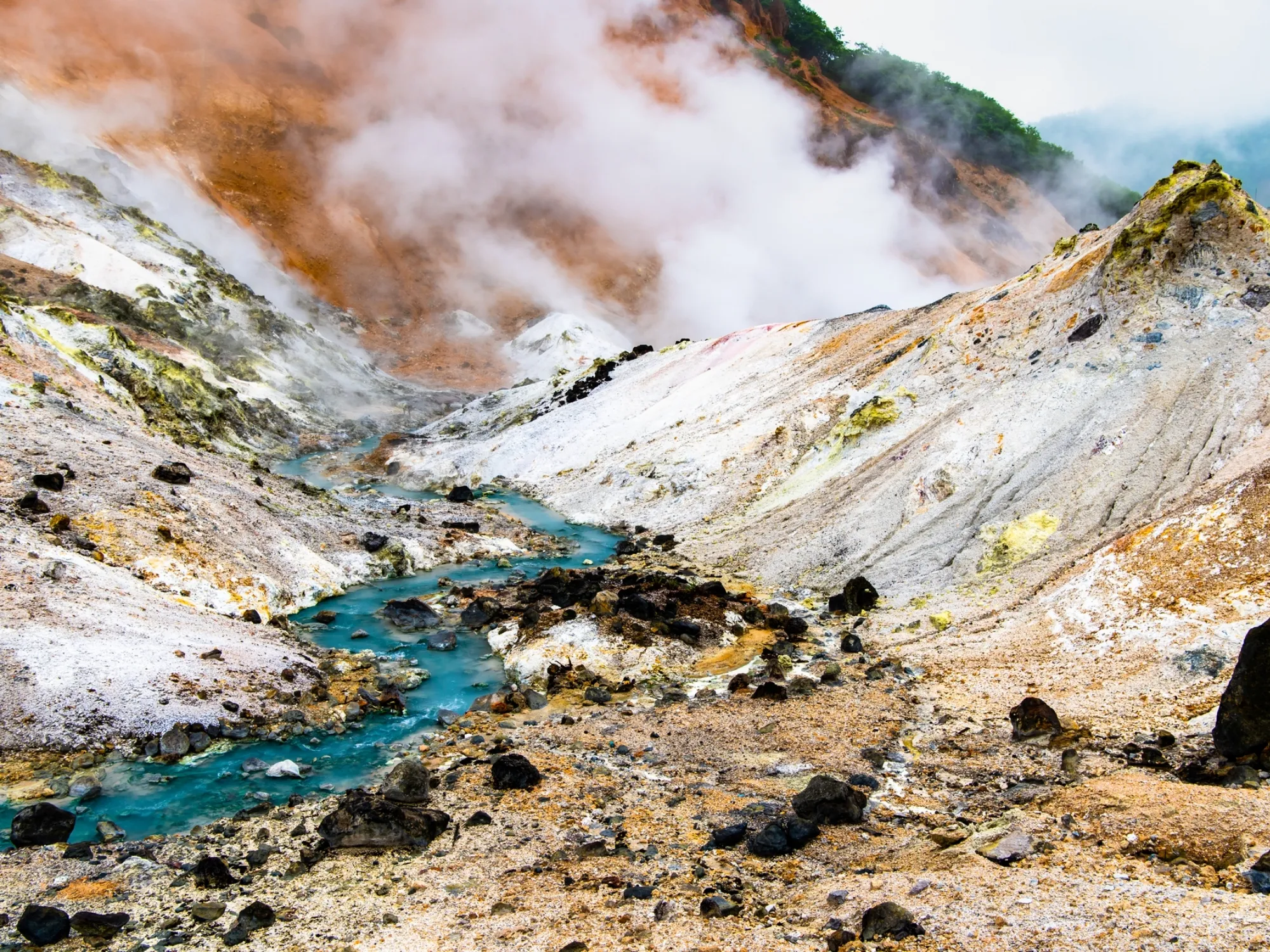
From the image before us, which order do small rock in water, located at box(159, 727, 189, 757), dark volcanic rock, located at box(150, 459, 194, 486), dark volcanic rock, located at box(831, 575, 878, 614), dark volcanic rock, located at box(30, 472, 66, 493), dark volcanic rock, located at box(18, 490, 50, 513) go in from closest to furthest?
1. small rock in water, located at box(159, 727, 189, 757)
2. dark volcanic rock, located at box(18, 490, 50, 513)
3. dark volcanic rock, located at box(30, 472, 66, 493)
4. dark volcanic rock, located at box(831, 575, 878, 614)
5. dark volcanic rock, located at box(150, 459, 194, 486)

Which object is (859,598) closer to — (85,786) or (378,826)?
(378,826)

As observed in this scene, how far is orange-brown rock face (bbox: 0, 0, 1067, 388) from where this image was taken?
6931 centimetres

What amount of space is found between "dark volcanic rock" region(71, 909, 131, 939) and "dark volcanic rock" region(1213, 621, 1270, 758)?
10.9m

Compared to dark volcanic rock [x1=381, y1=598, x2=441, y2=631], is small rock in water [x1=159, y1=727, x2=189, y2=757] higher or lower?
lower

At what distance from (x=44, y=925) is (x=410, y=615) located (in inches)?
417

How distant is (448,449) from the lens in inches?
1449

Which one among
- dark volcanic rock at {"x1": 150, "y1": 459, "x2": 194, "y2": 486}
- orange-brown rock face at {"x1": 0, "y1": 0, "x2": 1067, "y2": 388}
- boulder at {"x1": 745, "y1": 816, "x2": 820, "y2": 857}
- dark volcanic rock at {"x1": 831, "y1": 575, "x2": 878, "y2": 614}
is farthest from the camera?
orange-brown rock face at {"x1": 0, "y1": 0, "x2": 1067, "y2": 388}

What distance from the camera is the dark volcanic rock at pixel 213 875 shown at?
859 cm

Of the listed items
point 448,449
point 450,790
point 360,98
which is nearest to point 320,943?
point 450,790

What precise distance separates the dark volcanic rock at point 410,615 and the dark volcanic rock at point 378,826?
8.23m

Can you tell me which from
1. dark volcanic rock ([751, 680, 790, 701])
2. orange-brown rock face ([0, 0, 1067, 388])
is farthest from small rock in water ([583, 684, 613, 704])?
orange-brown rock face ([0, 0, 1067, 388])

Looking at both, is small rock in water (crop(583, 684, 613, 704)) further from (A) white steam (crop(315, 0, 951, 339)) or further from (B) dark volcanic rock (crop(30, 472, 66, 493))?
(A) white steam (crop(315, 0, 951, 339))

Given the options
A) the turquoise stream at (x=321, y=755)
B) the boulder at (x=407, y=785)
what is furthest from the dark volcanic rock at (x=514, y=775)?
the turquoise stream at (x=321, y=755)

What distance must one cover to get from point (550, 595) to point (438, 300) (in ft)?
190
